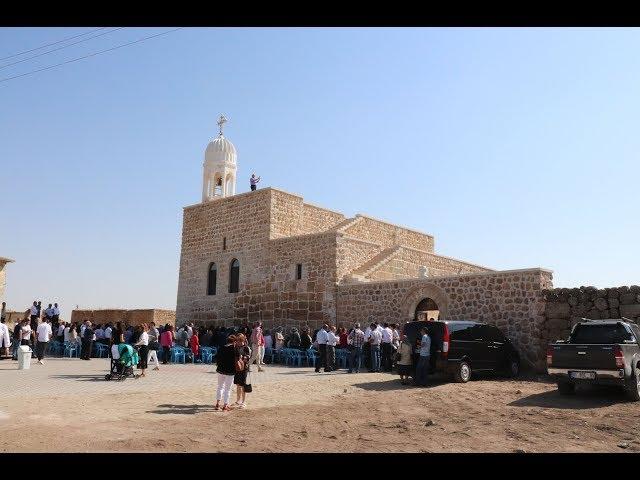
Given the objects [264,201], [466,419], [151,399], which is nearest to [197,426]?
[151,399]

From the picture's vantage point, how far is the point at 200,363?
772 inches

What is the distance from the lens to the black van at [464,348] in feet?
44.3

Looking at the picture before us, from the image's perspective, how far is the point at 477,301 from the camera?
17.8 metres

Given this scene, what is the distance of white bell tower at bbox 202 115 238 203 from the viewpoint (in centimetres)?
2894

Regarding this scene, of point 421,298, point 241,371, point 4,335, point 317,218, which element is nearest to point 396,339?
point 421,298

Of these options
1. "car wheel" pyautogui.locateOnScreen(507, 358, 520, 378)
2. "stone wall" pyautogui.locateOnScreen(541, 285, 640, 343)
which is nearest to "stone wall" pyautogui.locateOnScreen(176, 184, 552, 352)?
"stone wall" pyautogui.locateOnScreen(541, 285, 640, 343)

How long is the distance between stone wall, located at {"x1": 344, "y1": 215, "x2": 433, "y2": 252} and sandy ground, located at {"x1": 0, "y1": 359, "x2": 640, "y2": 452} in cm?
1333

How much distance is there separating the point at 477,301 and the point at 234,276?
1243cm

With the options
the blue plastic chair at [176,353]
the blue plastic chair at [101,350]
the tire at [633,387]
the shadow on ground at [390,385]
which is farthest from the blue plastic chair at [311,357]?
the tire at [633,387]

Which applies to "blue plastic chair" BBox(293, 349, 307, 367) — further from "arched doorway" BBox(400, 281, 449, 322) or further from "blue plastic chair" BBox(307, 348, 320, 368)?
"arched doorway" BBox(400, 281, 449, 322)

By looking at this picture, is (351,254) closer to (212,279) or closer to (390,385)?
(212,279)
